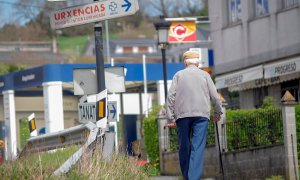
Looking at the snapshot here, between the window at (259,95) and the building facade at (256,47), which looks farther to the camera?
the window at (259,95)

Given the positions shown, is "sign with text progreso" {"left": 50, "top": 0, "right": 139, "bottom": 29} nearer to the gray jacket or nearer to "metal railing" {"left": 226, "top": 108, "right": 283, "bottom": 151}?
the gray jacket

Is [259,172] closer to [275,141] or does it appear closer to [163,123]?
[275,141]

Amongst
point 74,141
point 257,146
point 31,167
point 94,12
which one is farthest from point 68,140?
point 31,167

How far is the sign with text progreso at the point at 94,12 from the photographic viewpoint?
1431cm

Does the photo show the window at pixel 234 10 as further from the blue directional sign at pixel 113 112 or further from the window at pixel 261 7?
the blue directional sign at pixel 113 112

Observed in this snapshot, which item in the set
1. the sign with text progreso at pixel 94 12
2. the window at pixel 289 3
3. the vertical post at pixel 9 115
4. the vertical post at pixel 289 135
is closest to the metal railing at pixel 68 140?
the sign with text progreso at pixel 94 12

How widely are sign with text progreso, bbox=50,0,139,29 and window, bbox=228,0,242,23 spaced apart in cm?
1431

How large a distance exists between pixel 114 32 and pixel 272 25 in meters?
93.8

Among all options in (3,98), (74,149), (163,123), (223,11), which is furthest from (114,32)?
(74,149)

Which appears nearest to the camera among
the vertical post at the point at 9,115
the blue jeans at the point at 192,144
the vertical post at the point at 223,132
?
the blue jeans at the point at 192,144

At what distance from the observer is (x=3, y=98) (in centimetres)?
3697

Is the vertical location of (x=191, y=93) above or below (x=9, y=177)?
above

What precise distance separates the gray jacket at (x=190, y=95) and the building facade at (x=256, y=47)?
1318cm

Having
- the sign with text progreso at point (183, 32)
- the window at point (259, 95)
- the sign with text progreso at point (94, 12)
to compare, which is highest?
the sign with text progreso at point (183, 32)
